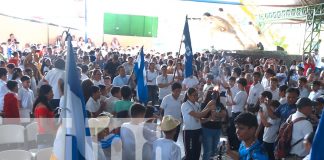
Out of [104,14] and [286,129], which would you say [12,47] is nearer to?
[104,14]

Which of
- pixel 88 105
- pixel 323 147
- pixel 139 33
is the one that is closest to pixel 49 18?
pixel 139 33

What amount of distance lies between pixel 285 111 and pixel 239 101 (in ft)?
5.57

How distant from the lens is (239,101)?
7.56 meters

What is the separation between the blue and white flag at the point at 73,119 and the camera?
328cm

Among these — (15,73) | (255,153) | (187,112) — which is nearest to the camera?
(255,153)

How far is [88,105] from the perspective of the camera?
6113 mm

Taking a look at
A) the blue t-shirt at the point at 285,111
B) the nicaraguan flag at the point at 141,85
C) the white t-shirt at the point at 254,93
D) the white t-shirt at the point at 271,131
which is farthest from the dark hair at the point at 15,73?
the blue t-shirt at the point at 285,111

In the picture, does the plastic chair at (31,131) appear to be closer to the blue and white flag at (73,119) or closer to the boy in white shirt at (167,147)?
the boy in white shirt at (167,147)

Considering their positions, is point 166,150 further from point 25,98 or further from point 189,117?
point 25,98

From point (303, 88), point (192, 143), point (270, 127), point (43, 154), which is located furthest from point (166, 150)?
point (303, 88)

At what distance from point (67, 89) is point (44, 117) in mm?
2119

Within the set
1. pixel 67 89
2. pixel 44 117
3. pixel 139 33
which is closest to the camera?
pixel 67 89

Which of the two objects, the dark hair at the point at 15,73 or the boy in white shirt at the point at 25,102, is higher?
the dark hair at the point at 15,73

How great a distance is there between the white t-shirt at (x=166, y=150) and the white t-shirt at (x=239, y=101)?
11.4 feet
